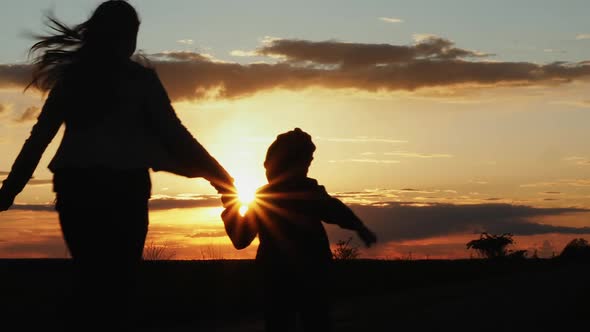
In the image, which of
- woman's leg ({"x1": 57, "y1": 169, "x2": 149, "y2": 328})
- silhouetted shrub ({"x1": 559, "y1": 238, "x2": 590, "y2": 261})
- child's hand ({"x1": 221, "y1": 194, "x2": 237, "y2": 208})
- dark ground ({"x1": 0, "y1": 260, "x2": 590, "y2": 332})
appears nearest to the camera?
woman's leg ({"x1": 57, "y1": 169, "x2": 149, "y2": 328})

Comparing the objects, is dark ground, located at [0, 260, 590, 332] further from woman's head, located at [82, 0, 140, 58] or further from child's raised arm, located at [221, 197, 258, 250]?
woman's head, located at [82, 0, 140, 58]

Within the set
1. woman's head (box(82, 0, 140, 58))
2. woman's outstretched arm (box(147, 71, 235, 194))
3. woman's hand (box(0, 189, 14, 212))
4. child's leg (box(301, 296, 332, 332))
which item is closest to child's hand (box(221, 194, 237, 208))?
woman's outstretched arm (box(147, 71, 235, 194))

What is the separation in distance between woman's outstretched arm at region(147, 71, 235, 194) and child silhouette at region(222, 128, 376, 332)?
21.0 inches

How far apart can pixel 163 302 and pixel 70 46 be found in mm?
7477

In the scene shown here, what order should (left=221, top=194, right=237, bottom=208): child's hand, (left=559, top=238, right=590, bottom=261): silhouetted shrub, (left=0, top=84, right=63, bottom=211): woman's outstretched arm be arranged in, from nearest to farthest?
(left=0, top=84, right=63, bottom=211): woman's outstretched arm
(left=221, top=194, right=237, bottom=208): child's hand
(left=559, top=238, right=590, bottom=261): silhouetted shrub

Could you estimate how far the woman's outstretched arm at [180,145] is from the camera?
501 cm

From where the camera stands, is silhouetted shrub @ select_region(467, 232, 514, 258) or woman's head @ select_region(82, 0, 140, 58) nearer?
woman's head @ select_region(82, 0, 140, 58)

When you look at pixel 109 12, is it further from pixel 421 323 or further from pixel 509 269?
pixel 509 269

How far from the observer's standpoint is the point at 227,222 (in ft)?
19.1

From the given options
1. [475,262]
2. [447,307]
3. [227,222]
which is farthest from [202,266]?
[227,222]

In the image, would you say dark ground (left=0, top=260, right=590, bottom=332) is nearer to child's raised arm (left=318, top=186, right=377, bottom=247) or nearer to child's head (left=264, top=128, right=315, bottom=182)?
child's raised arm (left=318, top=186, right=377, bottom=247)

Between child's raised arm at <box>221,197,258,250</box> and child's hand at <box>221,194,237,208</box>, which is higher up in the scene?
child's hand at <box>221,194,237,208</box>

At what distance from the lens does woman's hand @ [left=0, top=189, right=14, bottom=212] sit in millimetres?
4969

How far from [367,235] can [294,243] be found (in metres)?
0.45
